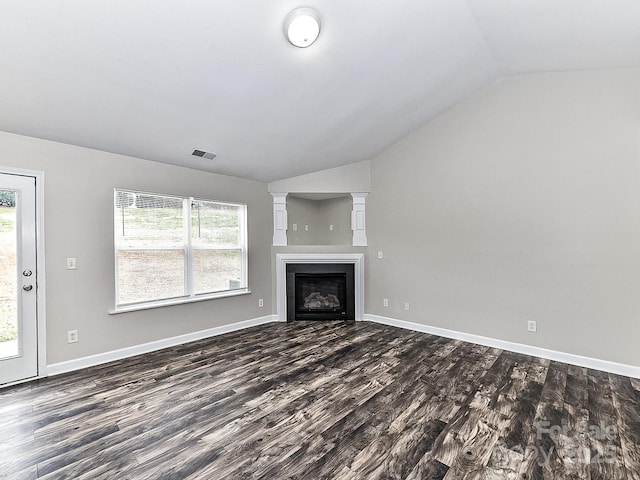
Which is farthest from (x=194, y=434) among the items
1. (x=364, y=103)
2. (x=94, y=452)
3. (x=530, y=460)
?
(x=364, y=103)

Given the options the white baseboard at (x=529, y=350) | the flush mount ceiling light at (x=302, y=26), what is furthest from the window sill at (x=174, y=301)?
the flush mount ceiling light at (x=302, y=26)

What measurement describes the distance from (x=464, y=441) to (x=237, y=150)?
354cm

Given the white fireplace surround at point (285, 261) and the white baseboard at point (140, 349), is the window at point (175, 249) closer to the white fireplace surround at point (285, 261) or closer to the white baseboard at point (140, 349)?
the white baseboard at point (140, 349)

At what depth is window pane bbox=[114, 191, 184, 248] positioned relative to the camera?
139 inches

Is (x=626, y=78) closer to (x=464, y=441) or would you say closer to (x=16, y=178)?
(x=464, y=441)

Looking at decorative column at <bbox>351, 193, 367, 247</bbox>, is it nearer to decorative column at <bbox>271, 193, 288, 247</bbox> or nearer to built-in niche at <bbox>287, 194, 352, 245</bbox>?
built-in niche at <bbox>287, 194, 352, 245</bbox>

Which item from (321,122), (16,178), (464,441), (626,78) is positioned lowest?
(464,441)

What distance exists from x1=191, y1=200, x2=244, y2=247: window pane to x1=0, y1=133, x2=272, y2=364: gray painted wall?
0.31 metres

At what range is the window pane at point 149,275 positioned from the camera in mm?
3559

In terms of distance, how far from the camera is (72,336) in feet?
10.3

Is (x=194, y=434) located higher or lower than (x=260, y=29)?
lower

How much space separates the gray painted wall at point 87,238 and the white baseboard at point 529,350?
3.12 m

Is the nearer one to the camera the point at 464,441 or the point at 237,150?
the point at 464,441

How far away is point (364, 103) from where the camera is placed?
3402 mm
